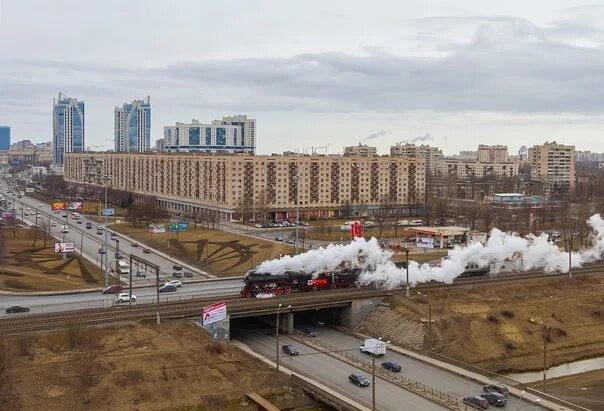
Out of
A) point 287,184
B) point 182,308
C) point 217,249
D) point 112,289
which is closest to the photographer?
point 182,308

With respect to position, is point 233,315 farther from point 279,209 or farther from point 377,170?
point 377,170

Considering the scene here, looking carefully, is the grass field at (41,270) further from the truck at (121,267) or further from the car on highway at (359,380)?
the car on highway at (359,380)

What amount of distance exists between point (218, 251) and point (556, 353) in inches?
1472

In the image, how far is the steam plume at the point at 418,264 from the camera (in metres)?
51.1

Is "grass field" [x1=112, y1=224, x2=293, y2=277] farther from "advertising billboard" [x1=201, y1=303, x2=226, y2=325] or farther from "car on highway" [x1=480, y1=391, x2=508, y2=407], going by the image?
"car on highway" [x1=480, y1=391, x2=508, y2=407]

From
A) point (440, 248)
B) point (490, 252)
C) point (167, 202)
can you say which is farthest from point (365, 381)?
point (167, 202)

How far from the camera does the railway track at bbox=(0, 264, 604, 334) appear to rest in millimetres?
37469

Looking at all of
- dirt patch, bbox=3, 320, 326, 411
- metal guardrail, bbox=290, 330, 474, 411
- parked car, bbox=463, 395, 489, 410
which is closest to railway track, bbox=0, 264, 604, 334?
dirt patch, bbox=3, 320, 326, 411

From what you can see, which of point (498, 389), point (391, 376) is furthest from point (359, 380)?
point (498, 389)

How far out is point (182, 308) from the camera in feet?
138

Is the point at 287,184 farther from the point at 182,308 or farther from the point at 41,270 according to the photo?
the point at 182,308

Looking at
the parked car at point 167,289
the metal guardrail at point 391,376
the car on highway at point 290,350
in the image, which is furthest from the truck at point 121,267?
the car on highway at point 290,350

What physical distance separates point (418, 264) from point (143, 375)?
94.3 ft

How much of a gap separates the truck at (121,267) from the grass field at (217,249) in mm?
6651
